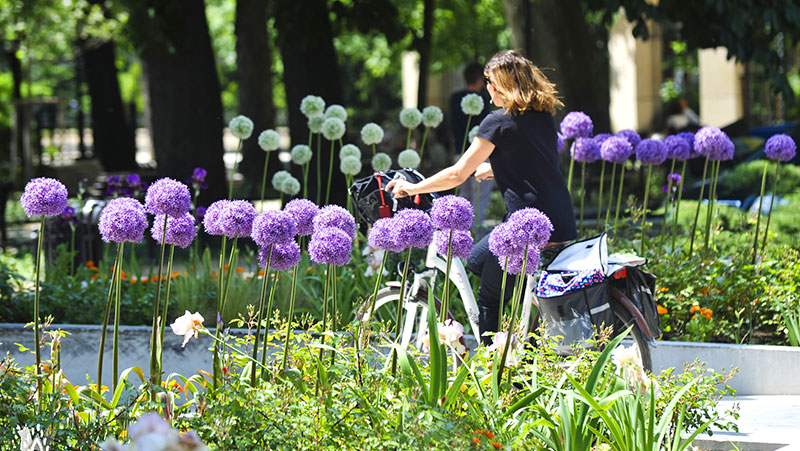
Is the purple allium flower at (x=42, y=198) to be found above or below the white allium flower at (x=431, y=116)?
below

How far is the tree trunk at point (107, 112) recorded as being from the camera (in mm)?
20438

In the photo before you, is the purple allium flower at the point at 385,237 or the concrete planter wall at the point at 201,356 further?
the concrete planter wall at the point at 201,356

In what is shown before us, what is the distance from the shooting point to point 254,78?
2094 centimetres

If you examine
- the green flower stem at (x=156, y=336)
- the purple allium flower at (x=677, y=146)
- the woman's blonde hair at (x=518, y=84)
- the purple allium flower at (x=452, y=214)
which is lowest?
the green flower stem at (x=156, y=336)

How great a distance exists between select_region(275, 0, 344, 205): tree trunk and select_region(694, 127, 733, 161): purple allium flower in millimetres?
6832

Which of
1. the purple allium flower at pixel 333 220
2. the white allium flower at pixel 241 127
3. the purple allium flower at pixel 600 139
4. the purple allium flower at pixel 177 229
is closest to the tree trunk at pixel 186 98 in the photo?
the white allium flower at pixel 241 127

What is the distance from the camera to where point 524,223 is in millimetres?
3748

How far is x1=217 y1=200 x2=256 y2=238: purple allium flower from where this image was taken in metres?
3.73

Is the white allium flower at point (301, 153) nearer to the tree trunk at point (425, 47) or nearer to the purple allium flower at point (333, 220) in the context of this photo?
the purple allium flower at point (333, 220)

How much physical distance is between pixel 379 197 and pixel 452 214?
121 cm

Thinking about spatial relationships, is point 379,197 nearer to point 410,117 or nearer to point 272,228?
point 272,228

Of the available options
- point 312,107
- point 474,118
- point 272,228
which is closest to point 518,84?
point 272,228

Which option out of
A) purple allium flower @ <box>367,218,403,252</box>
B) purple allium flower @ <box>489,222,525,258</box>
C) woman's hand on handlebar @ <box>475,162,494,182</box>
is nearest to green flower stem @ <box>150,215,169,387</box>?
purple allium flower @ <box>367,218,403,252</box>

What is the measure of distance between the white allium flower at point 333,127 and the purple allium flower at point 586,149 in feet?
4.98
